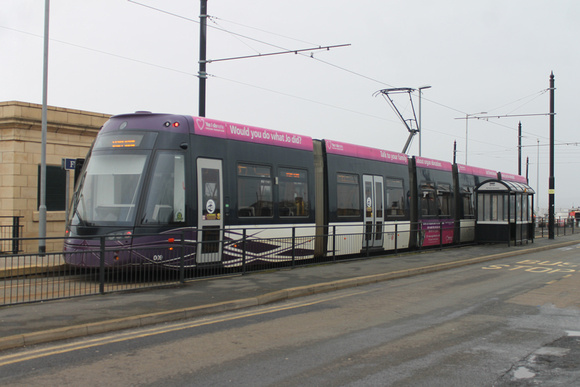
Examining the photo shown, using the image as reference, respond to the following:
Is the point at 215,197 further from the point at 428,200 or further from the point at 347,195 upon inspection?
the point at 428,200

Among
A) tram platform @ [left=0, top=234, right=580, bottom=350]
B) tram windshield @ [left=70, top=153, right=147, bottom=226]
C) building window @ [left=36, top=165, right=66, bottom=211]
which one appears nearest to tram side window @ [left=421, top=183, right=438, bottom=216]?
tram platform @ [left=0, top=234, right=580, bottom=350]

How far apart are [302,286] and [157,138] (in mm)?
4412

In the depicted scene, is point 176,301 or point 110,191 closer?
point 176,301

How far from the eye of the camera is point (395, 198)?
64.6 ft

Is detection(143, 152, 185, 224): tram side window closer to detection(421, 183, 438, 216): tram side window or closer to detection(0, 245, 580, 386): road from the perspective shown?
detection(0, 245, 580, 386): road

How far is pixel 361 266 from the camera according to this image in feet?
48.4

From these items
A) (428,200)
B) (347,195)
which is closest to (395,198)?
(428,200)

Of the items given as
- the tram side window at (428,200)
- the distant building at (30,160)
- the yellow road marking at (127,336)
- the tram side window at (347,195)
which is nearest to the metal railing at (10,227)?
the distant building at (30,160)

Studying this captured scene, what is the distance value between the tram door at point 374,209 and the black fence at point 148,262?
6.20ft

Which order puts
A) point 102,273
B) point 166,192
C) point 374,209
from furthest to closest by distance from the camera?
point 374,209
point 166,192
point 102,273

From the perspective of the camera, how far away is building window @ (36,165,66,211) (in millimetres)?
18438

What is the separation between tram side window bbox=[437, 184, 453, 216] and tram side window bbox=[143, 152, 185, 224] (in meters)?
13.8

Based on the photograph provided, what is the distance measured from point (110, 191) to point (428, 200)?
14.0m

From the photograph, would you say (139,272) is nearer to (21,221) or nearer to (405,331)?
(405,331)
